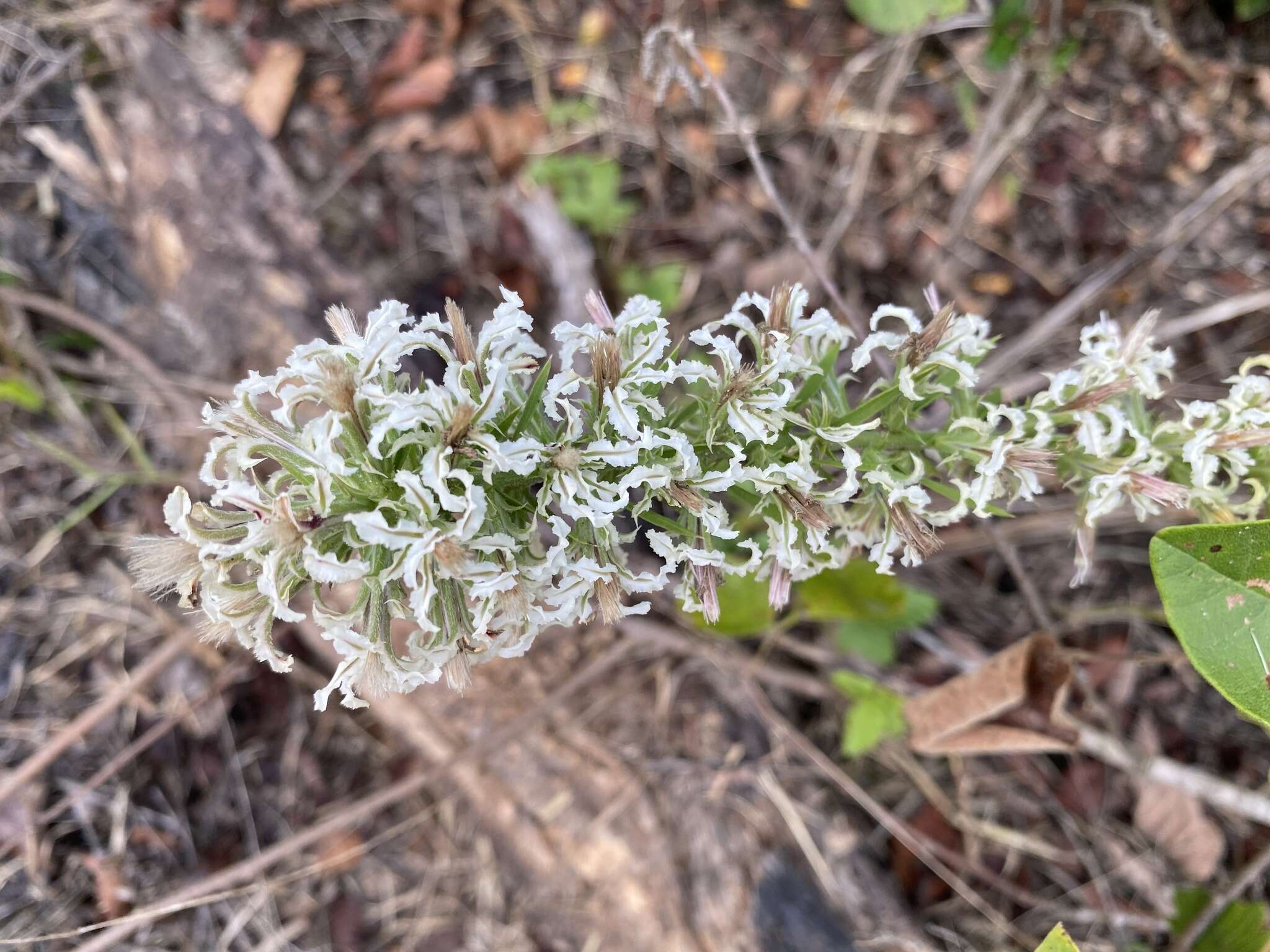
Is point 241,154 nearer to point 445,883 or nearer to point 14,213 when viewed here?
point 14,213

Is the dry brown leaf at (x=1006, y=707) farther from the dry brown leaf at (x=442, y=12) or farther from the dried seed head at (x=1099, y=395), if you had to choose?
the dry brown leaf at (x=442, y=12)

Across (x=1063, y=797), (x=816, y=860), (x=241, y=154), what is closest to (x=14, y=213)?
(x=241, y=154)

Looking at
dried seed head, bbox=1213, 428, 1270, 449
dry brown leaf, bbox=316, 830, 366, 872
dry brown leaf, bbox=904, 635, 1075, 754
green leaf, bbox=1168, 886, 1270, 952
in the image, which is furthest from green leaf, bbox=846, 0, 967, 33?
dry brown leaf, bbox=316, 830, 366, 872

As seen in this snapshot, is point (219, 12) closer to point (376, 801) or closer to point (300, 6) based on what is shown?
point (300, 6)

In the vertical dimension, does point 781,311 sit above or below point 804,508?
above

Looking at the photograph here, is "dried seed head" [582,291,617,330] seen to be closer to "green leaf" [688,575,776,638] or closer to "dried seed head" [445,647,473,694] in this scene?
"dried seed head" [445,647,473,694]

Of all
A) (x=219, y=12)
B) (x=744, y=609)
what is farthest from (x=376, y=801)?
(x=219, y=12)
